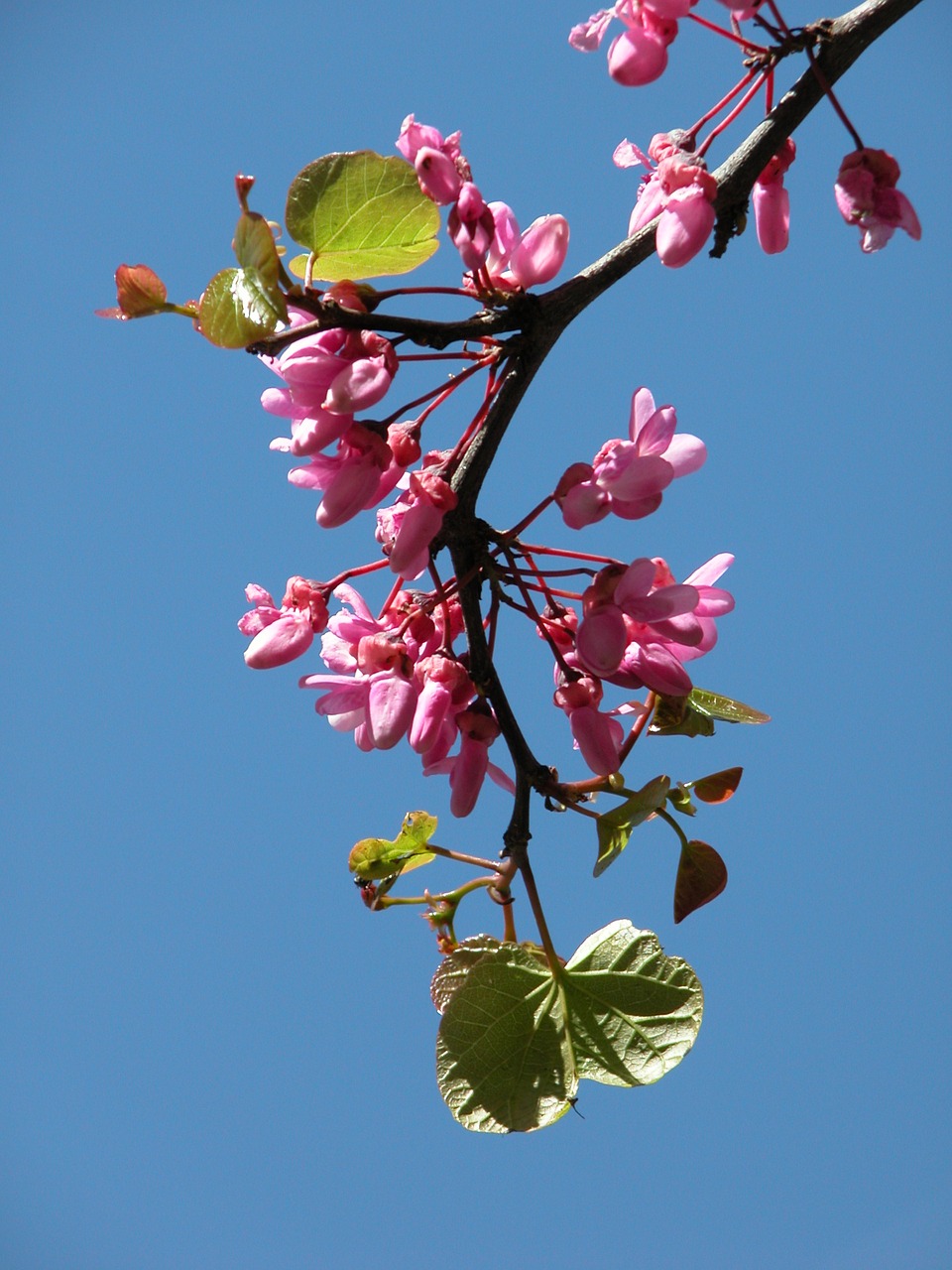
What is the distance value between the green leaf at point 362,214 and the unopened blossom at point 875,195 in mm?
302

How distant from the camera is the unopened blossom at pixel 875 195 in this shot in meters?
0.83

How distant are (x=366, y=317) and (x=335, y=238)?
0.10 metres

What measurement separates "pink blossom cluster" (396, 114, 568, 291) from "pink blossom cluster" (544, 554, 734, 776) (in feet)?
0.71

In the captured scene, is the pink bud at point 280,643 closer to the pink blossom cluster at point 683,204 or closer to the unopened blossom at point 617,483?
the unopened blossom at point 617,483

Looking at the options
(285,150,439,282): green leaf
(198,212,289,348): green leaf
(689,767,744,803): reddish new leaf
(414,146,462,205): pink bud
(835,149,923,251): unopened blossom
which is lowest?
(689,767,744,803): reddish new leaf

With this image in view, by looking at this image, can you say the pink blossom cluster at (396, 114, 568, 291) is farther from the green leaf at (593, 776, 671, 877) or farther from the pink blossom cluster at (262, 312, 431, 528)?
the green leaf at (593, 776, 671, 877)

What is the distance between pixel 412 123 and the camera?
793 millimetres

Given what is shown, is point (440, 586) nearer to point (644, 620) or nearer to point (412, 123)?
point (644, 620)

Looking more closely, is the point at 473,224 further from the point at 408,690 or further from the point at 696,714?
the point at 696,714

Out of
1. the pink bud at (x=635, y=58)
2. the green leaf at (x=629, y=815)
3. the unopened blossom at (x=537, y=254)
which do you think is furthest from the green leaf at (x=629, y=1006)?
the pink bud at (x=635, y=58)

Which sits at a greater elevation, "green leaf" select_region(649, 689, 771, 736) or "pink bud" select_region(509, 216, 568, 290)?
"pink bud" select_region(509, 216, 568, 290)

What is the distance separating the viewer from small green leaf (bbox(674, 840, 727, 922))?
3.09 ft

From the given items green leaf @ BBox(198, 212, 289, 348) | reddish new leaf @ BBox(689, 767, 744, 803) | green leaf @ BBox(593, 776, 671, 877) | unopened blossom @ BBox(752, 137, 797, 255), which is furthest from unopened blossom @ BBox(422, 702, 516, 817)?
unopened blossom @ BBox(752, 137, 797, 255)

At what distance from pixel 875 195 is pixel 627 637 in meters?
0.37
